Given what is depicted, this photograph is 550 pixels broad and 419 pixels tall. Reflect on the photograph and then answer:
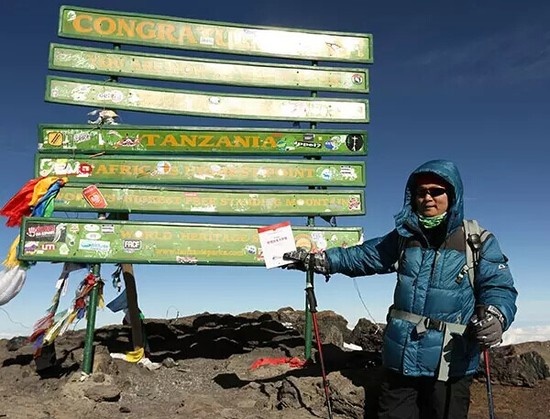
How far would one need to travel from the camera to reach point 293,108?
9.31 m

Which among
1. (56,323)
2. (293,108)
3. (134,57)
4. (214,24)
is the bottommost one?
(56,323)

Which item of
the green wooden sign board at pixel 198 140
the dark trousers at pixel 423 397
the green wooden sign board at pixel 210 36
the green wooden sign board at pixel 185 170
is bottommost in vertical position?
the dark trousers at pixel 423 397

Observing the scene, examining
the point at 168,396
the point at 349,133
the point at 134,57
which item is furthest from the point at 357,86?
the point at 168,396

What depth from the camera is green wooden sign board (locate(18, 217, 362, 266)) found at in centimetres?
829

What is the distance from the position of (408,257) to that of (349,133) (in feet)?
15.5

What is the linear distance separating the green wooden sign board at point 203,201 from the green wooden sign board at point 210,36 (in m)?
2.41

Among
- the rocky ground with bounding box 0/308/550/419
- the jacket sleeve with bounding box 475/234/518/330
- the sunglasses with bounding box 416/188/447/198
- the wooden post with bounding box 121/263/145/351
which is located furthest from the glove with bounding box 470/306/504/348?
the wooden post with bounding box 121/263/145/351

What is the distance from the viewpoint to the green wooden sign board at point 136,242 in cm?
829

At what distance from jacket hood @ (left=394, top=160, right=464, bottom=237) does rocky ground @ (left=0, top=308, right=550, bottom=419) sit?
251 cm

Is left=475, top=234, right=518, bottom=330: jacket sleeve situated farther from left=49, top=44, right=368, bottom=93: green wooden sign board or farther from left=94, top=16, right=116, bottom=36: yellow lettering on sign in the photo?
left=94, top=16, right=116, bottom=36: yellow lettering on sign

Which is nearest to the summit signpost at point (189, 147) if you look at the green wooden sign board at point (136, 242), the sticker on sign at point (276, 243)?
the green wooden sign board at point (136, 242)

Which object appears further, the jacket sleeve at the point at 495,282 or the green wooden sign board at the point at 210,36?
the green wooden sign board at the point at 210,36

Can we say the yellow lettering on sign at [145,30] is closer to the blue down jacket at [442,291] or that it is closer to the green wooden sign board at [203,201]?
the green wooden sign board at [203,201]

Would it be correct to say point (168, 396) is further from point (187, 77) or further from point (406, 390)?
point (187, 77)
